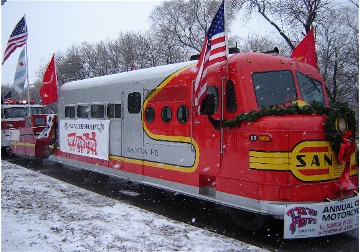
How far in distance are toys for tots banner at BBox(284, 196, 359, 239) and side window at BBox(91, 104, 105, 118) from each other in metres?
6.18

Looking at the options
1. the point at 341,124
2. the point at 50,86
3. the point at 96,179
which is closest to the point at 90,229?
the point at 341,124

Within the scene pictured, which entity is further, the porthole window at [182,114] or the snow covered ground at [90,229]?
the porthole window at [182,114]

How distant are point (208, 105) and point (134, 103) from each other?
2762 mm

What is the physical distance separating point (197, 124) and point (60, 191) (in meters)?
4.27

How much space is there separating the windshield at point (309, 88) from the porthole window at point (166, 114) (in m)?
2.69

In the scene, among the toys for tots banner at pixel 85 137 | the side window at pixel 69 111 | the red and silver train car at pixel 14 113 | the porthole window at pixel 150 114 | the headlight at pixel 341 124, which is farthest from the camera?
the red and silver train car at pixel 14 113

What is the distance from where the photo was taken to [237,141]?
646cm

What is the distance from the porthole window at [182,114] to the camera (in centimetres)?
770

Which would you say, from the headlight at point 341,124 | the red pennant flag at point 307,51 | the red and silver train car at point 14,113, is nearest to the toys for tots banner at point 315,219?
the headlight at point 341,124

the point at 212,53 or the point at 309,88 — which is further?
the point at 309,88

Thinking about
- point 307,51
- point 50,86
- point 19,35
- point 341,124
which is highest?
point 19,35

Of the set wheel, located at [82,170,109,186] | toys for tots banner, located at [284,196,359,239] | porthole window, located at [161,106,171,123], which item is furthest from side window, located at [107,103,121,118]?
toys for tots banner, located at [284,196,359,239]

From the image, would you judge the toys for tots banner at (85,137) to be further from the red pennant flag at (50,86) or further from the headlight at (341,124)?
the headlight at (341,124)

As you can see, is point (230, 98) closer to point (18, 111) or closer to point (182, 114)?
point (182, 114)
